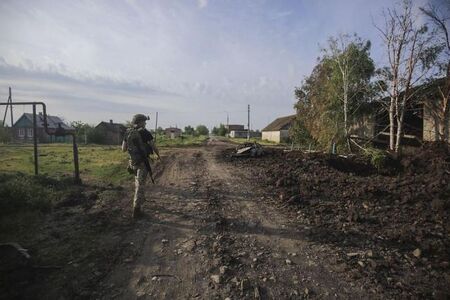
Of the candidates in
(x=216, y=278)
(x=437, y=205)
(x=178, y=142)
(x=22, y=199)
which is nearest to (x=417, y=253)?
(x=437, y=205)

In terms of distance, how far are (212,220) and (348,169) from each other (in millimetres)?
6876

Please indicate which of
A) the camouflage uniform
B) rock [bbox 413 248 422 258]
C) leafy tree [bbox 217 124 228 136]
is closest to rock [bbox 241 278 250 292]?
Answer: rock [bbox 413 248 422 258]

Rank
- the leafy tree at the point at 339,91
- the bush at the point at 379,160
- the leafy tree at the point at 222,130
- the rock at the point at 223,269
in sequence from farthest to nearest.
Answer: the leafy tree at the point at 222,130, the leafy tree at the point at 339,91, the bush at the point at 379,160, the rock at the point at 223,269

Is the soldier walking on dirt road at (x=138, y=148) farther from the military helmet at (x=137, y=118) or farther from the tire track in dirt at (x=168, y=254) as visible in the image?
the tire track in dirt at (x=168, y=254)

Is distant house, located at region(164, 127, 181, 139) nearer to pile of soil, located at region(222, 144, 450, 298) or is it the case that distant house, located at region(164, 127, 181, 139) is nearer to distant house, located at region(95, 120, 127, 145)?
distant house, located at region(95, 120, 127, 145)

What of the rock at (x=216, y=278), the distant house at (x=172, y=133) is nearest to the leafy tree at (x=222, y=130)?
the distant house at (x=172, y=133)

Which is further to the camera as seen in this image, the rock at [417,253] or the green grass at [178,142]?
the green grass at [178,142]

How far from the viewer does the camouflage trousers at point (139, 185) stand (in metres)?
5.92

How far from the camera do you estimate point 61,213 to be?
6406 millimetres

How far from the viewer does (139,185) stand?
5988 mm

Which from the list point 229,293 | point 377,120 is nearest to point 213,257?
point 229,293

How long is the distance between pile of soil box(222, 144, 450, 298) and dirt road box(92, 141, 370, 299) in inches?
15.8

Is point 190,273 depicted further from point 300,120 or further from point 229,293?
point 300,120

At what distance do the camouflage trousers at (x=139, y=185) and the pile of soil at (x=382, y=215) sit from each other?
2.90 meters
